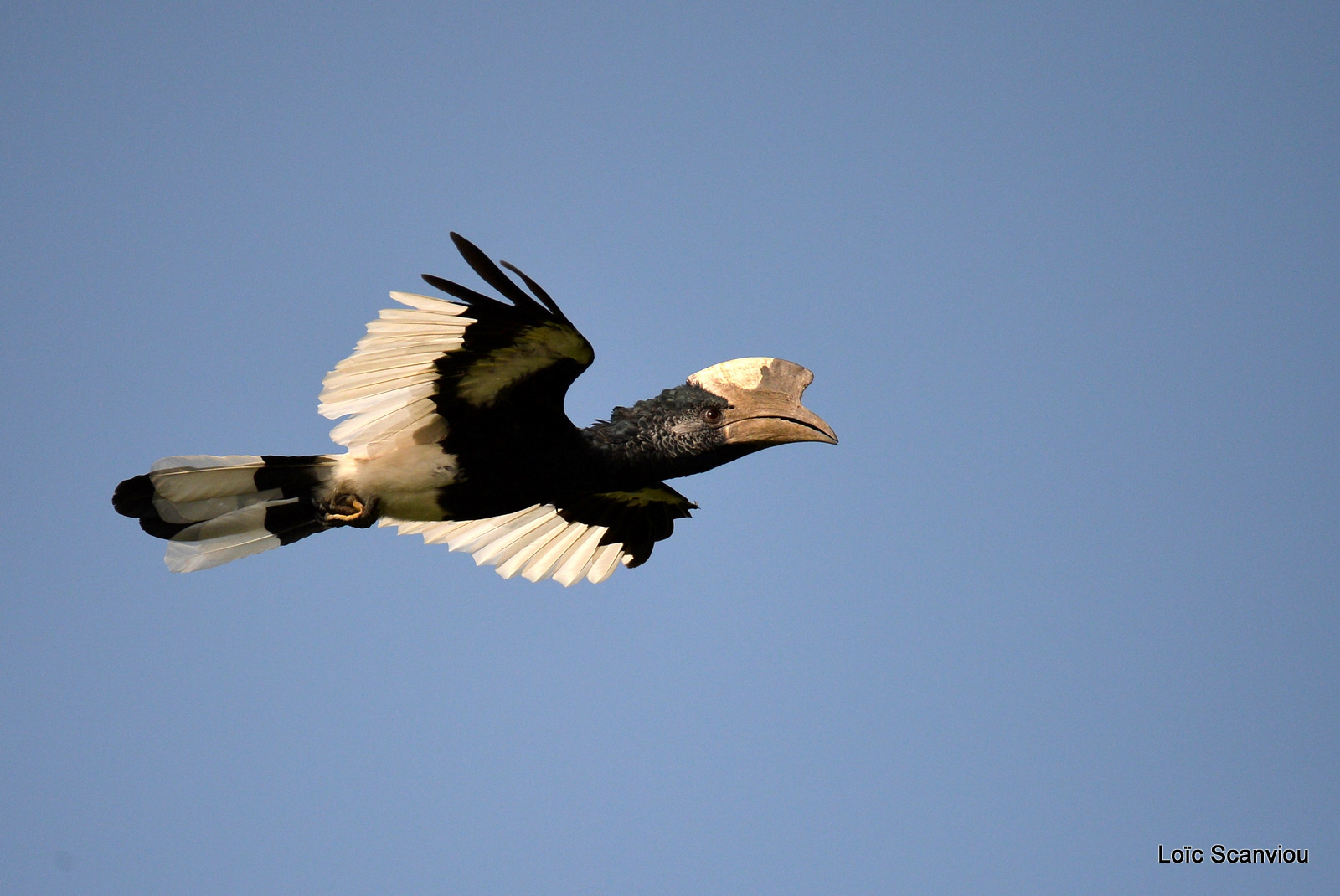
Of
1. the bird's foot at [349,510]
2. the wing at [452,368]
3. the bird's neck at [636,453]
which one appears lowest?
the bird's foot at [349,510]

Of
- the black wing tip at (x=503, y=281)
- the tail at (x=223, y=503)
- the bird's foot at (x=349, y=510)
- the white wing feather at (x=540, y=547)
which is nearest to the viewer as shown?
the black wing tip at (x=503, y=281)

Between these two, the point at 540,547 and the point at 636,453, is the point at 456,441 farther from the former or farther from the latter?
the point at 540,547

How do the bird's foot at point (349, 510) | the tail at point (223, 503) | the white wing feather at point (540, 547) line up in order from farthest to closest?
the white wing feather at point (540, 547) < the tail at point (223, 503) < the bird's foot at point (349, 510)

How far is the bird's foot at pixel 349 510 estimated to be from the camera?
20.6 ft

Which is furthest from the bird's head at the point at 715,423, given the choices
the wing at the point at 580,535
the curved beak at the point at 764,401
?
the wing at the point at 580,535

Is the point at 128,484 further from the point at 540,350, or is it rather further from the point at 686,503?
the point at 686,503

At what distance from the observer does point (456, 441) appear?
6.20 meters

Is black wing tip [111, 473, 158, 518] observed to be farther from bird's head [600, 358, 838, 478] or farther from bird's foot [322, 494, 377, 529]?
bird's head [600, 358, 838, 478]

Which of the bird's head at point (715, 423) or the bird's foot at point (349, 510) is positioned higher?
the bird's head at point (715, 423)

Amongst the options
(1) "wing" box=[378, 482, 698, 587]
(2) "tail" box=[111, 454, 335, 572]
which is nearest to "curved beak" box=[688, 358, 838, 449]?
(1) "wing" box=[378, 482, 698, 587]

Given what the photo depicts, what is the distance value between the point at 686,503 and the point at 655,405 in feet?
4.32

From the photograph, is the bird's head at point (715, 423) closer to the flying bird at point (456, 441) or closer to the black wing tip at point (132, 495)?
the flying bird at point (456, 441)

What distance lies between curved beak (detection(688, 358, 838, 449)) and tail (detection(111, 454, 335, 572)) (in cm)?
228

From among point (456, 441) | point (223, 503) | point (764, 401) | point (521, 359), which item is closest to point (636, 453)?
point (764, 401)
